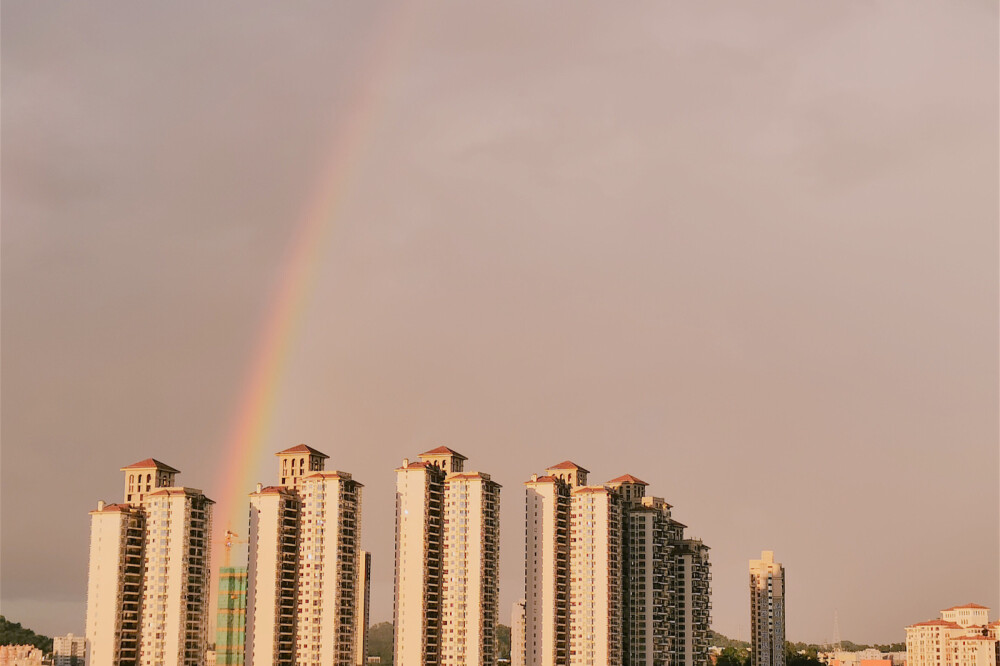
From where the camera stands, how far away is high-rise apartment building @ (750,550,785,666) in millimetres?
170500

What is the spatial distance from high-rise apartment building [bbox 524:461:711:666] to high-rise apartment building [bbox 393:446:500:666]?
6.95 meters

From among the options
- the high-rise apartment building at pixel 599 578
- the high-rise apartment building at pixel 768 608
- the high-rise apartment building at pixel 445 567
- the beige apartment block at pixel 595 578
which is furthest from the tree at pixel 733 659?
the high-rise apartment building at pixel 445 567

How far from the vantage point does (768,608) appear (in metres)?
174

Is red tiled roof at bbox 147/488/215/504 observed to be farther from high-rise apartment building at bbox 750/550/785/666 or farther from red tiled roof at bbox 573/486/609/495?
high-rise apartment building at bbox 750/550/785/666

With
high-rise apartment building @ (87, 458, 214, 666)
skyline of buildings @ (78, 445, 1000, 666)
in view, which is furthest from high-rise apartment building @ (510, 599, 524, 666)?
high-rise apartment building @ (87, 458, 214, 666)

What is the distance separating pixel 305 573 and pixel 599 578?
2838 centimetres

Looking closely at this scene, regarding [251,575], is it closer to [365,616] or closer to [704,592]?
[365,616]

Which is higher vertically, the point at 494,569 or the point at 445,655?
the point at 494,569

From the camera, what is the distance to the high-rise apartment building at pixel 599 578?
129000mm

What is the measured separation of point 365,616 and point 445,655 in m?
16.3

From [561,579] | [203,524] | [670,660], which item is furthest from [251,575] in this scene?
[670,660]

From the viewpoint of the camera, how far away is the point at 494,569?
Answer: 408ft

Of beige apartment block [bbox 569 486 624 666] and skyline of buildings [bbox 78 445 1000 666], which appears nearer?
skyline of buildings [bbox 78 445 1000 666]

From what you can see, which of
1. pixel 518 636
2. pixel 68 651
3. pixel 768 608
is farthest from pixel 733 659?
pixel 68 651
